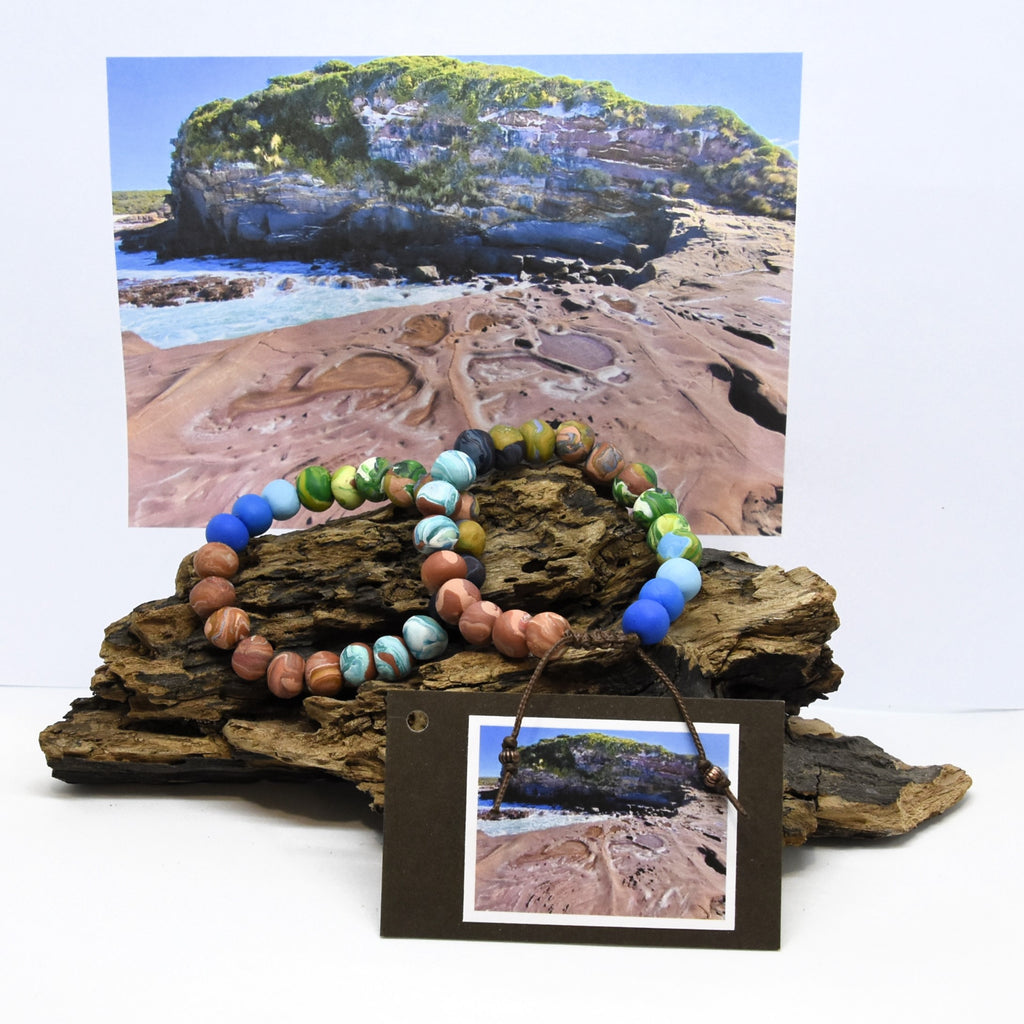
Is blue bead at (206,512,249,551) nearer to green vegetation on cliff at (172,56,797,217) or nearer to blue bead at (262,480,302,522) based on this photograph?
blue bead at (262,480,302,522)

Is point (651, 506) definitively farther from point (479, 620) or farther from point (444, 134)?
point (444, 134)

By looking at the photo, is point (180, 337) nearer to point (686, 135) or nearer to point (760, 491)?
point (686, 135)

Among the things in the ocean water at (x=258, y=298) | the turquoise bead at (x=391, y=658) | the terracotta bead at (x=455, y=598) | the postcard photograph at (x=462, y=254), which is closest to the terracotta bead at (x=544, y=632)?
the terracotta bead at (x=455, y=598)

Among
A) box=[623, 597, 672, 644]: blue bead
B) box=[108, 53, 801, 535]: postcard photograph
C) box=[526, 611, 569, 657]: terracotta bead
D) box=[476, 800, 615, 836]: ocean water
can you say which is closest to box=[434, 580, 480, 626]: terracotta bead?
box=[526, 611, 569, 657]: terracotta bead

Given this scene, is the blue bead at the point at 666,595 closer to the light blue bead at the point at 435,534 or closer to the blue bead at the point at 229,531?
the light blue bead at the point at 435,534

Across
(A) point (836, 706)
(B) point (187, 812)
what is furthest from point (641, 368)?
(B) point (187, 812)

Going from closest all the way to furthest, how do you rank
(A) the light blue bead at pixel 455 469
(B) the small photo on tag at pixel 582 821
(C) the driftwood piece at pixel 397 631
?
Result: (B) the small photo on tag at pixel 582 821
(C) the driftwood piece at pixel 397 631
(A) the light blue bead at pixel 455 469

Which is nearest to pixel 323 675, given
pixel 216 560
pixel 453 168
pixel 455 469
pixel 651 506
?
pixel 216 560
